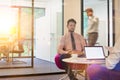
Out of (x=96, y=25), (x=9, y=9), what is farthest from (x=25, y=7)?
(x=96, y=25)

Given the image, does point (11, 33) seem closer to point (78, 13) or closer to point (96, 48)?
point (78, 13)

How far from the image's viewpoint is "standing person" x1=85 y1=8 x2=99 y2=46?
21.8 ft

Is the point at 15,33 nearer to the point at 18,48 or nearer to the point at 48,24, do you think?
the point at 18,48

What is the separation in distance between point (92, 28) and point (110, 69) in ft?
14.4

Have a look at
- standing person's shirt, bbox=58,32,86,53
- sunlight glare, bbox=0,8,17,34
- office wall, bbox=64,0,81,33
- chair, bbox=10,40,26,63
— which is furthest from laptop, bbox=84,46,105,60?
chair, bbox=10,40,26,63

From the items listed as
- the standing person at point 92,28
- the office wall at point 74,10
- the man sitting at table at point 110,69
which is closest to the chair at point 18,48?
the office wall at point 74,10

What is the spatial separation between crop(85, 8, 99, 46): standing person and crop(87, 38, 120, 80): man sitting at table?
3.98 m

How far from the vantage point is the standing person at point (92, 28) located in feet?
21.8

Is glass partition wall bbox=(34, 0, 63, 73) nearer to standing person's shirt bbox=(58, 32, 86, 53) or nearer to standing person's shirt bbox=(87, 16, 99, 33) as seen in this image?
standing person's shirt bbox=(87, 16, 99, 33)

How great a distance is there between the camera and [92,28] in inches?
267

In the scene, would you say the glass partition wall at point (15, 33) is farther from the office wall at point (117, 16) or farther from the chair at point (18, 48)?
the office wall at point (117, 16)

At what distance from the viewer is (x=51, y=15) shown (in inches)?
303

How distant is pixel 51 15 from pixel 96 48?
4.53 m

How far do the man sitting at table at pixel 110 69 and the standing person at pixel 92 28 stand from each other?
398 centimetres
